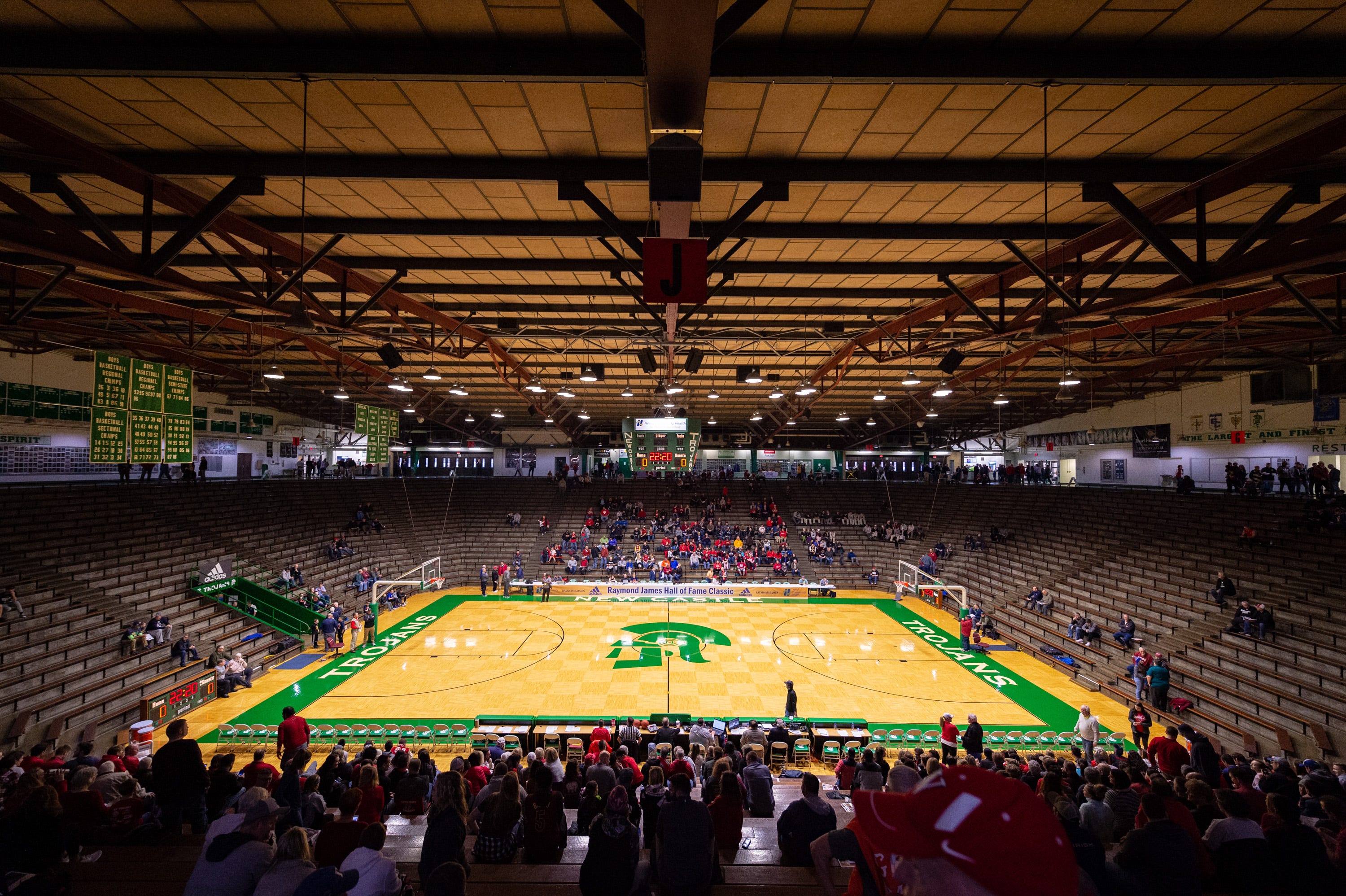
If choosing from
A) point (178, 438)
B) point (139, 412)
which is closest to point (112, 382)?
point (139, 412)

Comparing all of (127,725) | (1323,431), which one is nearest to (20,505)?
(127,725)

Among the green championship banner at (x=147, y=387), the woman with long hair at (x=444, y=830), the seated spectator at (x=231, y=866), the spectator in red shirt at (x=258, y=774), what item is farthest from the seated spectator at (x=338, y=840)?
the green championship banner at (x=147, y=387)

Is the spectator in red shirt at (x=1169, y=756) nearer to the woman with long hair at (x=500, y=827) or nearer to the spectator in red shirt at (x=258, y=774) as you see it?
the woman with long hair at (x=500, y=827)

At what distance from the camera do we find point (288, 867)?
11.3 feet

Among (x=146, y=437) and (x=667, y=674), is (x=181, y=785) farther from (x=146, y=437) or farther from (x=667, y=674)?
(x=667, y=674)

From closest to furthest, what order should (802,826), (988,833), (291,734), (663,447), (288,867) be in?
(988,833) → (288,867) → (802,826) → (291,734) → (663,447)

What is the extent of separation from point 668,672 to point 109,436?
13.3 metres

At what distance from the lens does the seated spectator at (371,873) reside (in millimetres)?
3482

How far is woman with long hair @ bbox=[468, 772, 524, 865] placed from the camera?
4809 millimetres

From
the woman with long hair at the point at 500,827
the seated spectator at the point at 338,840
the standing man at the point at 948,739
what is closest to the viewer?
the seated spectator at the point at 338,840

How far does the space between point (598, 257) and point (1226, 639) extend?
56.3 ft

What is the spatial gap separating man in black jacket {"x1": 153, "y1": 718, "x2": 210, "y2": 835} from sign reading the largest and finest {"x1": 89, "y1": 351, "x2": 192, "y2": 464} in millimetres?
7358

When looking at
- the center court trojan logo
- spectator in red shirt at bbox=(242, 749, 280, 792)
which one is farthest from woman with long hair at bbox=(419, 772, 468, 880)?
the center court trojan logo

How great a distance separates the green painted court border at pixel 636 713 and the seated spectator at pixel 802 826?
801 centimetres
